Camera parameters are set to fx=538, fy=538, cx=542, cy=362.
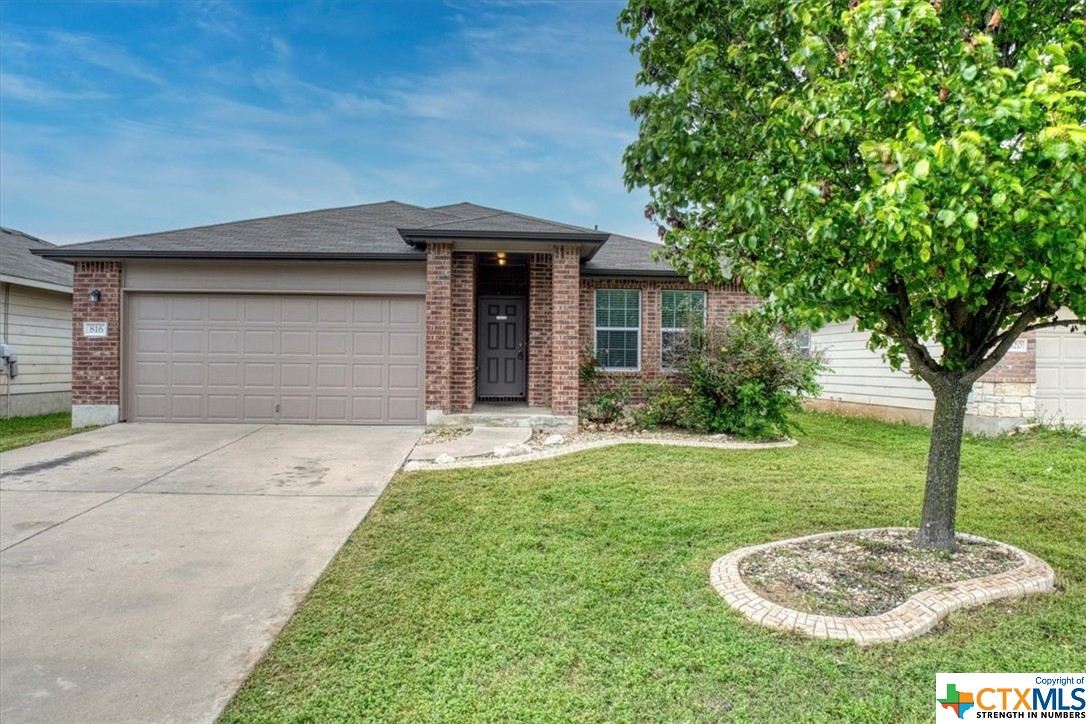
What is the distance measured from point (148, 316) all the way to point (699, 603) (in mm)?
10241

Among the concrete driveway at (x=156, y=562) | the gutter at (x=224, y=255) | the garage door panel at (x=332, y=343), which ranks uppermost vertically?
the gutter at (x=224, y=255)

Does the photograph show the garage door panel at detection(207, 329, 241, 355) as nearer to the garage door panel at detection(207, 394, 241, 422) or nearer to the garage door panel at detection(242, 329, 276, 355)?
the garage door panel at detection(242, 329, 276, 355)

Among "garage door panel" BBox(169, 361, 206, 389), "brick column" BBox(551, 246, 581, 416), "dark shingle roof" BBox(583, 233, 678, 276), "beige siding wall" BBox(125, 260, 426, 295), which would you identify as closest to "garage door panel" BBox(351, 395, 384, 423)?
"beige siding wall" BBox(125, 260, 426, 295)

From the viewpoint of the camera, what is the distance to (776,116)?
308 centimetres

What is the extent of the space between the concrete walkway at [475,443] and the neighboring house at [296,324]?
0.90 m

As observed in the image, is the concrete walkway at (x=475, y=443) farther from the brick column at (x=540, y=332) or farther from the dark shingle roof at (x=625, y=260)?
the dark shingle roof at (x=625, y=260)

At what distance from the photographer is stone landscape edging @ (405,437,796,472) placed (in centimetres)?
664

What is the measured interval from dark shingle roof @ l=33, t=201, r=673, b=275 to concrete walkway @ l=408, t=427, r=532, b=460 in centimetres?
316

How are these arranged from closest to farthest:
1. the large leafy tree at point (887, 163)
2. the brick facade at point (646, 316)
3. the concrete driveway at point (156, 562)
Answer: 1. the large leafy tree at point (887, 163)
2. the concrete driveway at point (156, 562)
3. the brick facade at point (646, 316)

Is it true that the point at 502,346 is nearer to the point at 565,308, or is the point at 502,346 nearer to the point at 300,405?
the point at 565,308

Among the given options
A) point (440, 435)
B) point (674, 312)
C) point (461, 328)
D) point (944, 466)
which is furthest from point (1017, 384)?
point (440, 435)

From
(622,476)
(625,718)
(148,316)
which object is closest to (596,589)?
(625,718)

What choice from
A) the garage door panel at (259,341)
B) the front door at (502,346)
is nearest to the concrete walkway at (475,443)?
the front door at (502,346)

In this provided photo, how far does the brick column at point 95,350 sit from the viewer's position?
9.19 m
